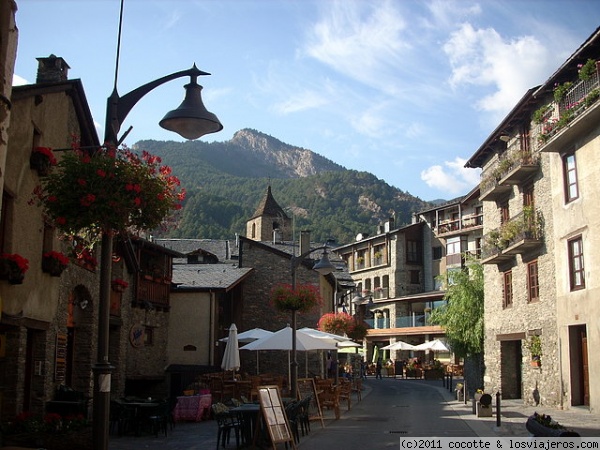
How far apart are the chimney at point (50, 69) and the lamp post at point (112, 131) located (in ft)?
33.9

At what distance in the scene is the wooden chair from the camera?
18.8 m

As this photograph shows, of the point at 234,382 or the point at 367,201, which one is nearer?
the point at 234,382

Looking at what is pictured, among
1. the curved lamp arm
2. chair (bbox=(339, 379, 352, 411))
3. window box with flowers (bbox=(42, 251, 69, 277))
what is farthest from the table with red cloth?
the curved lamp arm

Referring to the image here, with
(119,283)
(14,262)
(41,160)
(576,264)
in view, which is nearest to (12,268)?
(14,262)

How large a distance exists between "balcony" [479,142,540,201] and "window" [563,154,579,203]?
236 cm

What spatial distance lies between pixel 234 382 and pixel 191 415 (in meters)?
2.42

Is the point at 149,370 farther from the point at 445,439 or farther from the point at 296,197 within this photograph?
the point at 296,197

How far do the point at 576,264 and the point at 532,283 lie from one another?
3.73 m

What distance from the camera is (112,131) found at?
770cm

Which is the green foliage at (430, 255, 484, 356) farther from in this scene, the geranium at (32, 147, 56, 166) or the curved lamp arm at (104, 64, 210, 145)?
the curved lamp arm at (104, 64, 210, 145)

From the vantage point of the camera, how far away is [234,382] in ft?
66.3

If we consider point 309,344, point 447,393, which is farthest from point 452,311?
point 309,344

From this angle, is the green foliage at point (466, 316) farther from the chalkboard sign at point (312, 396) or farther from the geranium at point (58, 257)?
the geranium at point (58, 257)

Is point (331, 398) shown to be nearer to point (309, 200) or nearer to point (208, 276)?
point (208, 276)
